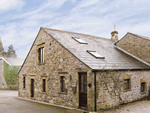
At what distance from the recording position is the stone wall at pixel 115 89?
9.34 meters

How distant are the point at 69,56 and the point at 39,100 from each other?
17.6 ft

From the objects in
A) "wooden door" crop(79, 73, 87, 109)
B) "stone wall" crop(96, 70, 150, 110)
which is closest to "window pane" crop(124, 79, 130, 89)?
"stone wall" crop(96, 70, 150, 110)

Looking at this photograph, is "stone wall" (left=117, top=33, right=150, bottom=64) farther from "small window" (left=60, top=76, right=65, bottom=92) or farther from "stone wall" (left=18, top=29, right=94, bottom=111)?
"small window" (left=60, top=76, right=65, bottom=92)

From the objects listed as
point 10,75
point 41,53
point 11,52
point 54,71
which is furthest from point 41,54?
point 11,52

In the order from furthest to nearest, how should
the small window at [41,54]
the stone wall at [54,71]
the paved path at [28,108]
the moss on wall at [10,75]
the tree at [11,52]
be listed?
the tree at [11,52]
the moss on wall at [10,75]
the small window at [41,54]
the stone wall at [54,71]
the paved path at [28,108]

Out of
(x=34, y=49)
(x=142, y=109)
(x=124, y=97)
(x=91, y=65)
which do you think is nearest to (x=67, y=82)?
(x=91, y=65)

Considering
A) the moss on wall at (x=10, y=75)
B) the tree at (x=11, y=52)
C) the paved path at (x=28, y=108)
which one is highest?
the tree at (x=11, y=52)

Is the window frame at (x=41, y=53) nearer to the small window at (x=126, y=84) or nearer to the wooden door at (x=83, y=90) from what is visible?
the wooden door at (x=83, y=90)

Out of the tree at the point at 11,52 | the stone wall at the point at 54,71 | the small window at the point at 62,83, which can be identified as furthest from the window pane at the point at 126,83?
the tree at the point at 11,52

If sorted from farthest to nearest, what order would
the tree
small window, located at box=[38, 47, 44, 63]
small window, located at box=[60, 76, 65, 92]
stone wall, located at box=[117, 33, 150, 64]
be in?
1. the tree
2. small window, located at box=[38, 47, 44, 63]
3. stone wall, located at box=[117, 33, 150, 64]
4. small window, located at box=[60, 76, 65, 92]

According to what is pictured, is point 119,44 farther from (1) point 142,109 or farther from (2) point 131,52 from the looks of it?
(1) point 142,109

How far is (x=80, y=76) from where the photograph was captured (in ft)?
33.3

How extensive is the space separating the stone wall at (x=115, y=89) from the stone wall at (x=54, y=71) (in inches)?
23.7

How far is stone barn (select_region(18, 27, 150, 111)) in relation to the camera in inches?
369
